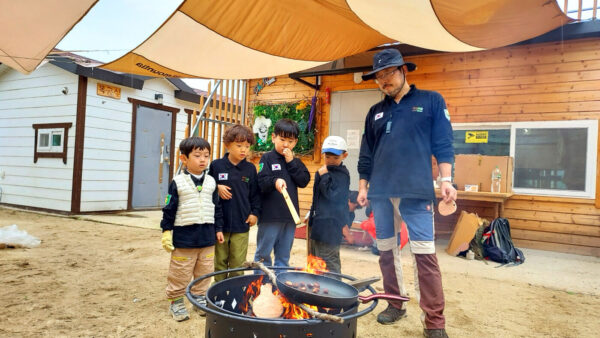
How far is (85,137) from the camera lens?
791 centimetres

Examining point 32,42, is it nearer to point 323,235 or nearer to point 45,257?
point 45,257

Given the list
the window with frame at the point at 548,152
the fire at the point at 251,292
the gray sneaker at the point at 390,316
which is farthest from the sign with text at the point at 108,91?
the gray sneaker at the point at 390,316

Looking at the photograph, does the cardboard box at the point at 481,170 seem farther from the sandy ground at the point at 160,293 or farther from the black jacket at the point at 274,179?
the black jacket at the point at 274,179

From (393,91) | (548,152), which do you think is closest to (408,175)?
(393,91)

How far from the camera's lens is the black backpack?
459cm

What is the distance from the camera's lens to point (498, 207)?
534cm

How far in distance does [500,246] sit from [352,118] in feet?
10.3

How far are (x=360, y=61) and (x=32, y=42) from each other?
427 centimetres

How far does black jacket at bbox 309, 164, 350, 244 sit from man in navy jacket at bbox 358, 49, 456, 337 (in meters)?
0.46

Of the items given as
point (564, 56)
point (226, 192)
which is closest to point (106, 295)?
point (226, 192)

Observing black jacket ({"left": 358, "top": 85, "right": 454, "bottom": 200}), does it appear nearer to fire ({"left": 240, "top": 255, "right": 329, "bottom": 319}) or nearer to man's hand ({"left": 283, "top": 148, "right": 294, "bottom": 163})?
man's hand ({"left": 283, "top": 148, "right": 294, "bottom": 163})

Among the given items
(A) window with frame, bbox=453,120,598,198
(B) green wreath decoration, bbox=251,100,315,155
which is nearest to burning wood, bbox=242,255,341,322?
(A) window with frame, bbox=453,120,598,198

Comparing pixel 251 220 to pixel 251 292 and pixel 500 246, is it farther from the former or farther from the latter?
pixel 500 246

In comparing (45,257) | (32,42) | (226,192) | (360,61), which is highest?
(360,61)
